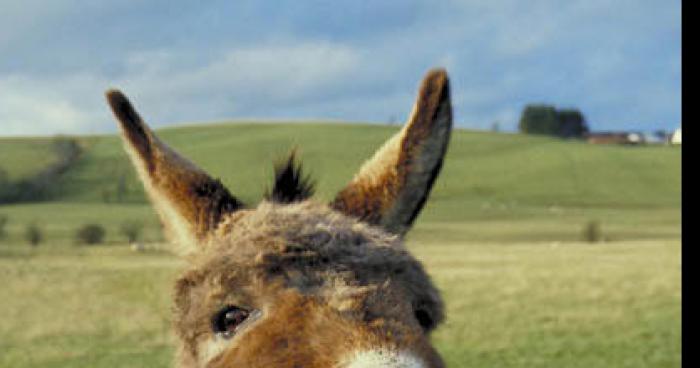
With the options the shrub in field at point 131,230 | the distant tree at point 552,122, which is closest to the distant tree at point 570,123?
the distant tree at point 552,122

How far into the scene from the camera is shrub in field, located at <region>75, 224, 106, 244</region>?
5825 centimetres

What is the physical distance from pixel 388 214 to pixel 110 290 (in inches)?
1255

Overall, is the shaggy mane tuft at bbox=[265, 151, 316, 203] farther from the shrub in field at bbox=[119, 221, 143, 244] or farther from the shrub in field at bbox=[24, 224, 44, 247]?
the shrub in field at bbox=[24, 224, 44, 247]

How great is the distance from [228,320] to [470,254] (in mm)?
51569

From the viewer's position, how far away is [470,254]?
5416 centimetres

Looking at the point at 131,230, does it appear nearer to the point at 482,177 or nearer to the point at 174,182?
the point at 482,177

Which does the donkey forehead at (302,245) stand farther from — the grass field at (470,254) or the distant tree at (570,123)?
the distant tree at (570,123)

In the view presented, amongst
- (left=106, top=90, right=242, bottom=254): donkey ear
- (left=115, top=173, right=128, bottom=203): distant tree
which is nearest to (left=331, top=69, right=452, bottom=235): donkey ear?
(left=106, top=90, right=242, bottom=254): donkey ear

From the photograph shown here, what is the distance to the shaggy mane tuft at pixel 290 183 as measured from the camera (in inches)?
156

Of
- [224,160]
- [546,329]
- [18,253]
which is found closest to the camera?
[546,329]

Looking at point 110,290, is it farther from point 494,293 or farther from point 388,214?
point 388,214

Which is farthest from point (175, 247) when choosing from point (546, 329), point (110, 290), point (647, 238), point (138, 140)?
point (647, 238)

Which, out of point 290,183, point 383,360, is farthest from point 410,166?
point 383,360

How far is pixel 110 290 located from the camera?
3419cm
